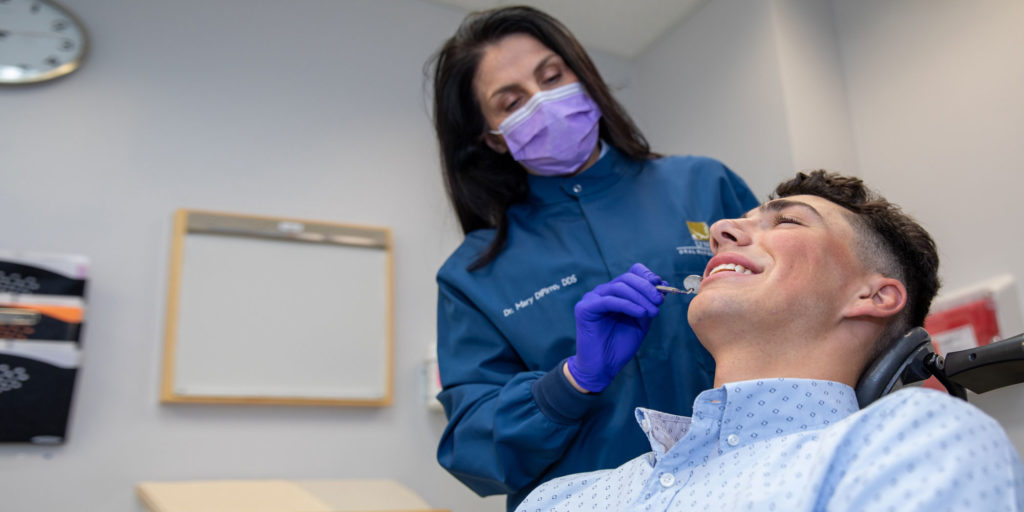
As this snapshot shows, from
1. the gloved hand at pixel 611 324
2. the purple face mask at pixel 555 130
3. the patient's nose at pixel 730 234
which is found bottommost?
the gloved hand at pixel 611 324

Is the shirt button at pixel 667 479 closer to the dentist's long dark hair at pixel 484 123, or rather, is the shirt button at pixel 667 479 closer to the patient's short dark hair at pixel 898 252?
the patient's short dark hair at pixel 898 252

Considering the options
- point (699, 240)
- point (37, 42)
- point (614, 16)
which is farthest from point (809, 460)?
point (614, 16)

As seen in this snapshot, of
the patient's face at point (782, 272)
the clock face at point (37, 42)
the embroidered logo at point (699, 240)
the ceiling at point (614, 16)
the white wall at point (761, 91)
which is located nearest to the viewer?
the patient's face at point (782, 272)

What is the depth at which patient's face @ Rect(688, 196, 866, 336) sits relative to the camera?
1.22m

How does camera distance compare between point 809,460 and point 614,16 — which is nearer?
point 809,460

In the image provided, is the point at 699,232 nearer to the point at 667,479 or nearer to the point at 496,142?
the point at 496,142

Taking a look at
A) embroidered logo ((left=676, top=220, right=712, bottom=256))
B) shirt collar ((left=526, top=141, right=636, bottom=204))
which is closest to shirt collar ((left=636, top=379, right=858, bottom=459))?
embroidered logo ((left=676, top=220, right=712, bottom=256))

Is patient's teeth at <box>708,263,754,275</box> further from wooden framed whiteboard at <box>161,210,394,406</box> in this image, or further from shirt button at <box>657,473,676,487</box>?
wooden framed whiteboard at <box>161,210,394,406</box>

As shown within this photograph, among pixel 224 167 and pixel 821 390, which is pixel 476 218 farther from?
pixel 224 167

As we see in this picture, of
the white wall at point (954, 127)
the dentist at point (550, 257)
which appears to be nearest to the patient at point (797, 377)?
the dentist at point (550, 257)

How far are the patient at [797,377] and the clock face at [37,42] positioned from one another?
1.94 meters

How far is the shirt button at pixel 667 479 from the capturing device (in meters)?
1.12

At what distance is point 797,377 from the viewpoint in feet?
3.93

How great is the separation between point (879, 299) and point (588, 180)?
0.64m
